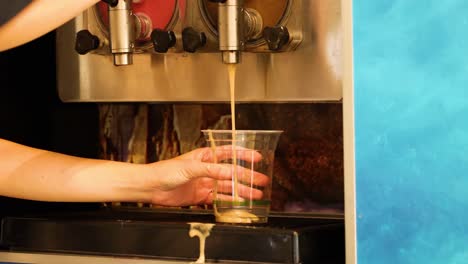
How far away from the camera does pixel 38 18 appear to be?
1640mm

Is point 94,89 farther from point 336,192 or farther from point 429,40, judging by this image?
point 429,40

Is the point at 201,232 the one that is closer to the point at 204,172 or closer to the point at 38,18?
the point at 204,172

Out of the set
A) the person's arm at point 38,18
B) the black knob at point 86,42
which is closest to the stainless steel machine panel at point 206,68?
the black knob at point 86,42

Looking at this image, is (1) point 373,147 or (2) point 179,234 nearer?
(1) point 373,147

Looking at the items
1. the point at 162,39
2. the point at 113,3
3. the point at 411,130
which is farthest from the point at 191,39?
the point at 411,130

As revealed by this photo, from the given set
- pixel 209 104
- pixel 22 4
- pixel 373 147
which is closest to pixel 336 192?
pixel 209 104

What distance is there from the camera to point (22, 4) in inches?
64.9

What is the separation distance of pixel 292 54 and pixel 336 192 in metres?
0.31

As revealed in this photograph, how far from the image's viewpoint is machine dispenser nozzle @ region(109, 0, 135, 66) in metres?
1.89

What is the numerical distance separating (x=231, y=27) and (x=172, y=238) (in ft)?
1.33

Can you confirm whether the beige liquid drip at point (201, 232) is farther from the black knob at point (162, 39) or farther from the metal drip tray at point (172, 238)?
the black knob at point (162, 39)

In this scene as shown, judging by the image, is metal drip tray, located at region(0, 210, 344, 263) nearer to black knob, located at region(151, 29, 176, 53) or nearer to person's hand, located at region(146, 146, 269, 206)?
person's hand, located at region(146, 146, 269, 206)

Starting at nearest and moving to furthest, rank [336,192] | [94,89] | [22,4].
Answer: [22,4]
[336,192]
[94,89]

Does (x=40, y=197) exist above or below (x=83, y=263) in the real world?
above
